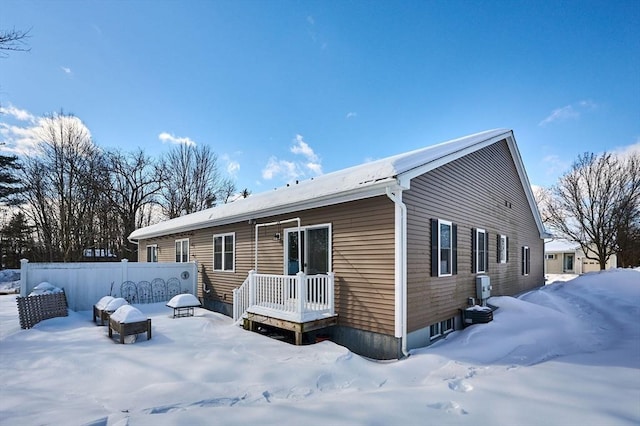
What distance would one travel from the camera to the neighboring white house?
28273 mm

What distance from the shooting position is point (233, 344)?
6.39 metres

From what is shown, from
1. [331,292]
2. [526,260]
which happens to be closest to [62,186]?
[331,292]

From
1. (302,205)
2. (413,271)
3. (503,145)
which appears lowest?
(413,271)

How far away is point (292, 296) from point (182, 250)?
8.28m

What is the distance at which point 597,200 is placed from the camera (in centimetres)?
2247

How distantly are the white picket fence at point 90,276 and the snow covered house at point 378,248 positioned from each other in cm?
245

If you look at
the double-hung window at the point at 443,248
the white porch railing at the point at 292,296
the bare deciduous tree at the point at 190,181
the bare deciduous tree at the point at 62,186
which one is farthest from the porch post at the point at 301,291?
the bare deciduous tree at the point at 190,181

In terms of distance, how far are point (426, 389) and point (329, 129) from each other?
14.6m

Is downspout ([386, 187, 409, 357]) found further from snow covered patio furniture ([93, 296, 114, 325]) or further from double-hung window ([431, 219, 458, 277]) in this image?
snow covered patio furniture ([93, 296, 114, 325])

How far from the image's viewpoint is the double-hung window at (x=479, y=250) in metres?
8.66

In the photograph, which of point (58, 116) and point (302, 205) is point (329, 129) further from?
point (58, 116)

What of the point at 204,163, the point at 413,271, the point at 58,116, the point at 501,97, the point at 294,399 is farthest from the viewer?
the point at 204,163

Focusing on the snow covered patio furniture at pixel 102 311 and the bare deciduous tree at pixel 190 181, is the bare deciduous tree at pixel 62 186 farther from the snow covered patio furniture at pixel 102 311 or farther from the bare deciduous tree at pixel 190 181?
the snow covered patio furniture at pixel 102 311

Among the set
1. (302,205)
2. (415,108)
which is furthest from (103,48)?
(415,108)
